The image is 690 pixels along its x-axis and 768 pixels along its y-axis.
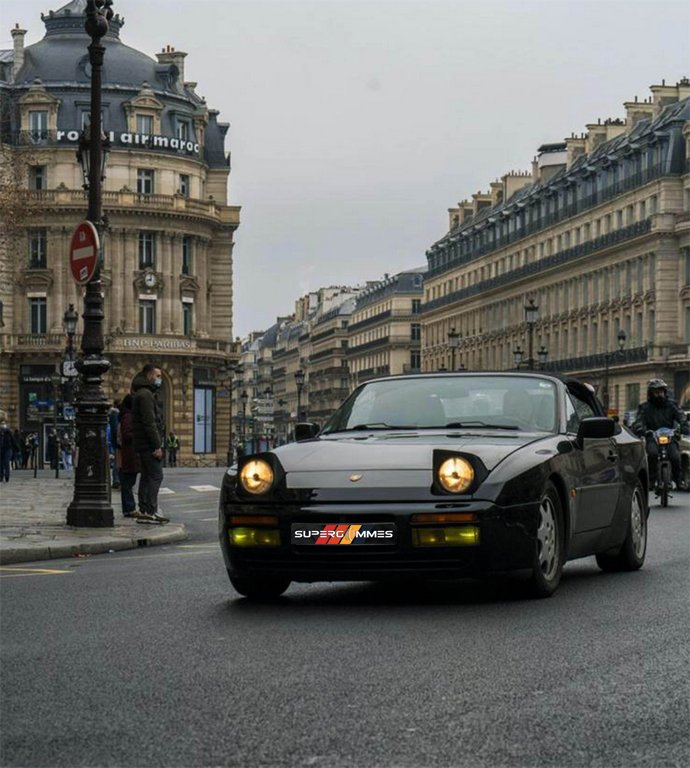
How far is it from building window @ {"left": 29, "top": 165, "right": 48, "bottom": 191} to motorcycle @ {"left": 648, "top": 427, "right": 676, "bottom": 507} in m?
66.0

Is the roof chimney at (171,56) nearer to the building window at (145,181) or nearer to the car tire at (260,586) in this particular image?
the building window at (145,181)

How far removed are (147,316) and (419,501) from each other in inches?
3127

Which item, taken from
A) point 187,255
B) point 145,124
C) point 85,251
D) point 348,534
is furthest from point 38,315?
point 348,534

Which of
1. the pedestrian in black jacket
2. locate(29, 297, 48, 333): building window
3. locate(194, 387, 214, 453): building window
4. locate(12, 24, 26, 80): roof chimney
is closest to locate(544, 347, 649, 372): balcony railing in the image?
locate(194, 387, 214, 453): building window

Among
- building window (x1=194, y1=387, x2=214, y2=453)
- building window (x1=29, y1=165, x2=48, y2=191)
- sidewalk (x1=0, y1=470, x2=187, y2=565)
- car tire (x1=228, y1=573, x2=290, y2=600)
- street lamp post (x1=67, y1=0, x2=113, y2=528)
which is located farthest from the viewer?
building window (x1=194, y1=387, x2=214, y2=453)

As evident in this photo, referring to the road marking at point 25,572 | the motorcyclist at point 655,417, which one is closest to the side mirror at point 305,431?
the road marking at point 25,572

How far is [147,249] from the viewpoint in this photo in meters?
88.1

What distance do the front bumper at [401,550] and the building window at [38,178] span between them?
259ft

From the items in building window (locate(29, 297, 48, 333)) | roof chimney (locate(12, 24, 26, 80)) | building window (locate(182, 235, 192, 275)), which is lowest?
building window (locate(29, 297, 48, 333))

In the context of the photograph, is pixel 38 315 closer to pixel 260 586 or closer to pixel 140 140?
pixel 140 140

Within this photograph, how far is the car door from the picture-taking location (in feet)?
35.6

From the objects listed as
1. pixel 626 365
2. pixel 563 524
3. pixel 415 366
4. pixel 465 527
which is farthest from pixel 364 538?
pixel 415 366

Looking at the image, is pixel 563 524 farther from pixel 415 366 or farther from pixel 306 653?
pixel 415 366

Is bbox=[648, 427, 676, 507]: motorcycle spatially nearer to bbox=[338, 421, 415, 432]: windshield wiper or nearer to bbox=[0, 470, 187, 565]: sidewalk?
bbox=[0, 470, 187, 565]: sidewalk
